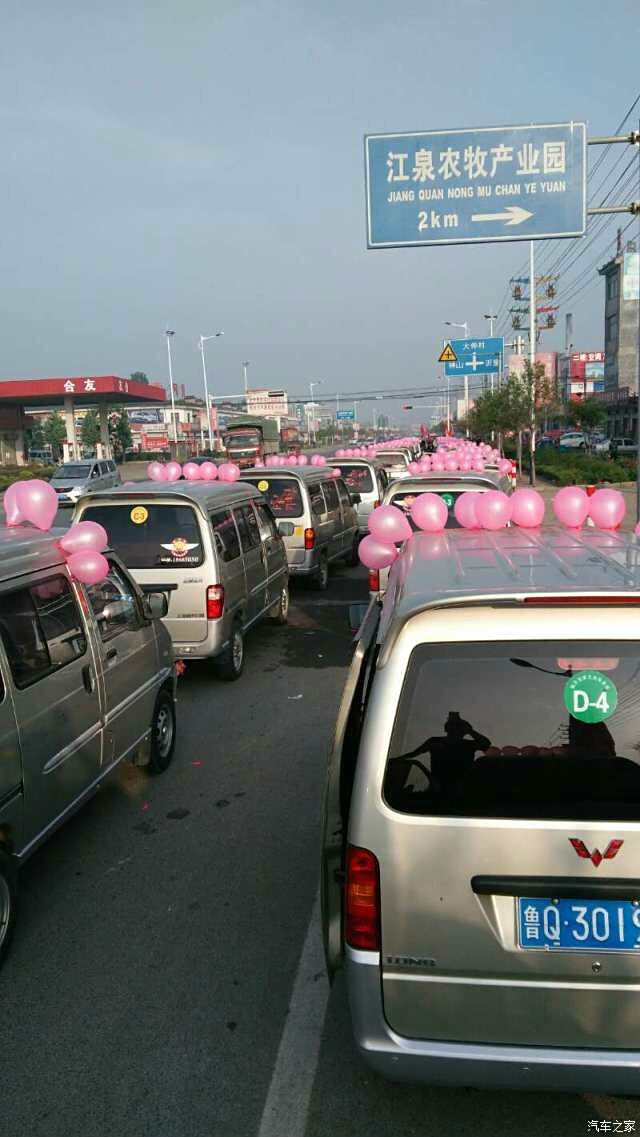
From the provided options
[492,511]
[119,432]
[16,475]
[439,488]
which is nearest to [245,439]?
[16,475]

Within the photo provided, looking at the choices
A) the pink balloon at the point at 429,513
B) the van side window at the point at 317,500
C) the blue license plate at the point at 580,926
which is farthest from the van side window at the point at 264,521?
the blue license plate at the point at 580,926

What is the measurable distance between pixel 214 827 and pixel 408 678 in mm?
3051

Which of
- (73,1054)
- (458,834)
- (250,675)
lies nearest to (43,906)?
(73,1054)

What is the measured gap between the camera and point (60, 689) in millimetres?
4227

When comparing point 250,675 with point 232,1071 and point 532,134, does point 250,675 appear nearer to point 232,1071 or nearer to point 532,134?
point 232,1071

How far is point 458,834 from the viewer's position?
223cm

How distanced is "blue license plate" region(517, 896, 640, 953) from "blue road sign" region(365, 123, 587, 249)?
40.0ft

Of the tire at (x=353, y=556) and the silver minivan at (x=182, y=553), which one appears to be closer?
the silver minivan at (x=182, y=553)

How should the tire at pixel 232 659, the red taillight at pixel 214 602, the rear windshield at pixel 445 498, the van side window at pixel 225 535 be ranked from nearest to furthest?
1. the red taillight at pixel 214 602
2. the van side window at pixel 225 535
3. the tire at pixel 232 659
4. the rear windshield at pixel 445 498

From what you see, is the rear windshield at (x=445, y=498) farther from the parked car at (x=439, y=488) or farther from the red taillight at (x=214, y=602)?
the red taillight at (x=214, y=602)

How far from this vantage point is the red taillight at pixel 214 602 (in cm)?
732

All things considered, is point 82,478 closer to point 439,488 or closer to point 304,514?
point 304,514

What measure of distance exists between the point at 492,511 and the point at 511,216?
962cm

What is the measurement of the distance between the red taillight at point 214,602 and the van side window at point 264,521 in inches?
78.5
